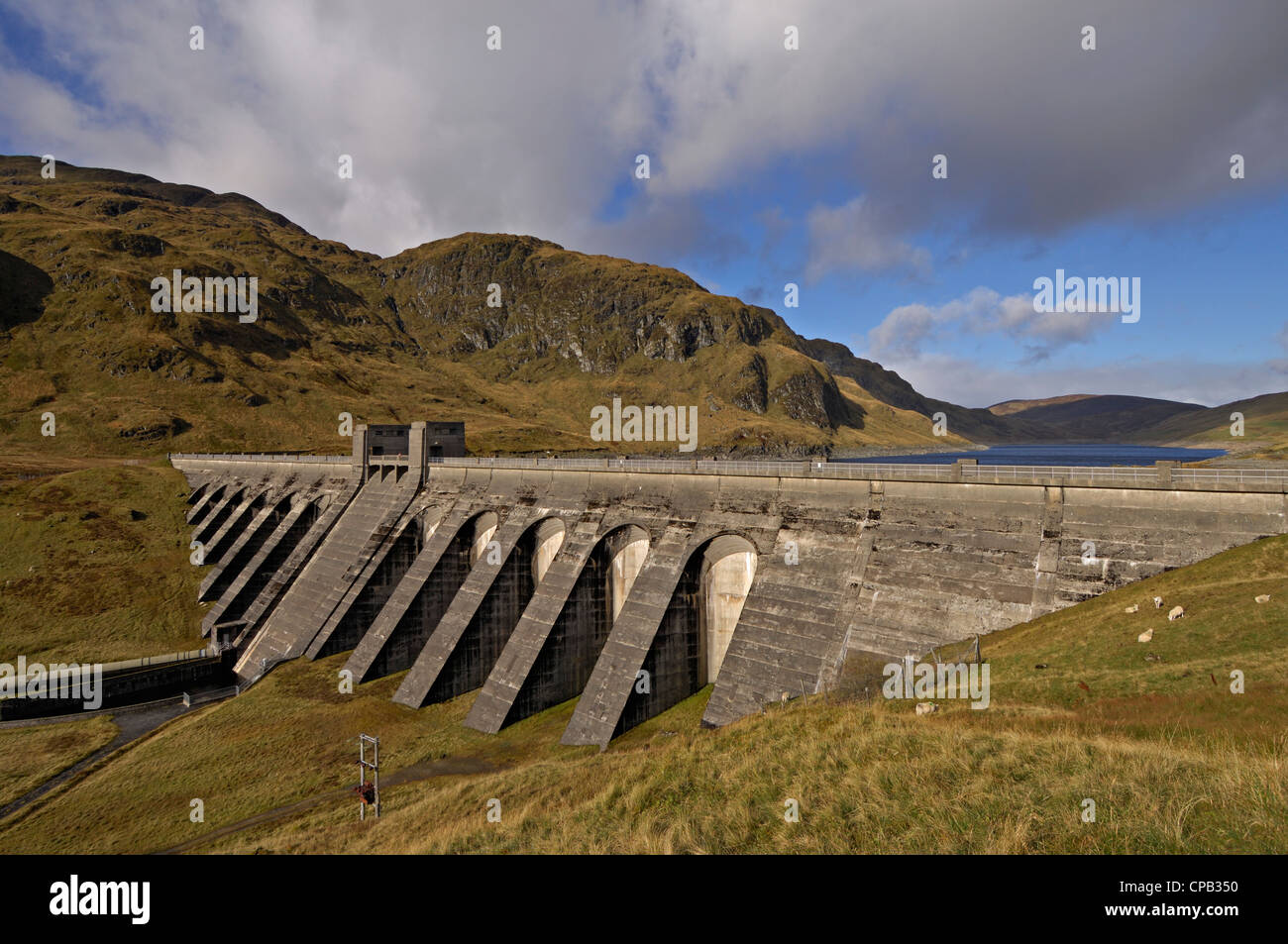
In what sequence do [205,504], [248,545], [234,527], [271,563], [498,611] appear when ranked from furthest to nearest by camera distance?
[205,504] → [234,527] → [248,545] → [271,563] → [498,611]

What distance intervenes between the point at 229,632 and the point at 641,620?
3653 cm

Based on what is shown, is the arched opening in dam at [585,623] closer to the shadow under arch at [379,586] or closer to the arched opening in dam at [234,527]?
the shadow under arch at [379,586]

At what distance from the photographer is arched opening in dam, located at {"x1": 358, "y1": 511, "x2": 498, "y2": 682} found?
39.8m

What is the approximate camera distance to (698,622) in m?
31.8

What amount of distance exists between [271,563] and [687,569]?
145 ft

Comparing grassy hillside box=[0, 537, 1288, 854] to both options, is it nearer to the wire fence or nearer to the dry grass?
the dry grass

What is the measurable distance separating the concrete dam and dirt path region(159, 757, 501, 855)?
3.18 meters

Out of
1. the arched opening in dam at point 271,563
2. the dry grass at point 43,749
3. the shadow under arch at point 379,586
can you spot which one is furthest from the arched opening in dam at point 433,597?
the arched opening in dam at point 271,563

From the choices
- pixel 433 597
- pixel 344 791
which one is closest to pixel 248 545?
pixel 433 597

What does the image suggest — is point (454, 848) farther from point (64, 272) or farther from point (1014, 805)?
point (64, 272)

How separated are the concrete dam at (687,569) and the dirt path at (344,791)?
125 inches

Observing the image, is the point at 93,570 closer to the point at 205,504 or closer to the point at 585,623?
the point at 205,504

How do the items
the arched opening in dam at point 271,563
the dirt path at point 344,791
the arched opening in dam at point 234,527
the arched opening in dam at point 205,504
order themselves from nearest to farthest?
1. the dirt path at point 344,791
2. the arched opening in dam at point 271,563
3. the arched opening in dam at point 234,527
4. the arched opening in dam at point 205,504

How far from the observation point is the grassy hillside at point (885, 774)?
368 inches
